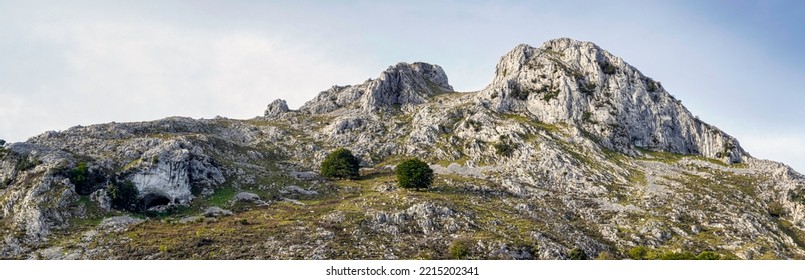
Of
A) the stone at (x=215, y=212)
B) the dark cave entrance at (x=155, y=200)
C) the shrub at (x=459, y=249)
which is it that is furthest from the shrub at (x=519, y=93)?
the dark cave entrance at (x=155, y=200)

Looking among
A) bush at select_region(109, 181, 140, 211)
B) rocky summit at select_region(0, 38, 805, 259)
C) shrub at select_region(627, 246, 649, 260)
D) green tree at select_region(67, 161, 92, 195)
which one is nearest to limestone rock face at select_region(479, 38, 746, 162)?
rocky summit at select_region(0, 38, 805, 259)

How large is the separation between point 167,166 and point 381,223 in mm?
42697

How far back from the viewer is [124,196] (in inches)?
3533

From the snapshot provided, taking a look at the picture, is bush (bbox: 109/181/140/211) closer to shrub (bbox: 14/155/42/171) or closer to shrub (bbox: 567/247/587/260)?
shrub (bbox: 14/155/42/171)

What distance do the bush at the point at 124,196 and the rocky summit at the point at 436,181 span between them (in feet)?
0.84

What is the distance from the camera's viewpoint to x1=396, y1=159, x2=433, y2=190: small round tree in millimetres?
106688

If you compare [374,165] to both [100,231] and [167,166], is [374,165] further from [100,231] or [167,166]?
[100,231]

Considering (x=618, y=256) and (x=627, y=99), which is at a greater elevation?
(x=627, y=99)

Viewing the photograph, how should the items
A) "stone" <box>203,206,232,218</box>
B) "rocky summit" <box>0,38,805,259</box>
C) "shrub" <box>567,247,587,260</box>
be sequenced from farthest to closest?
"stone" <box>203,206,232,218</box> < "rocky summit" <box>0,38,805,259</box> < "shrub" <box>567,247,587,260</box>

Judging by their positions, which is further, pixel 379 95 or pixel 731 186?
pixel 379 95

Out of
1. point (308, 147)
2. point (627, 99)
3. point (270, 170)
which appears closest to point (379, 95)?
point (308, 147)

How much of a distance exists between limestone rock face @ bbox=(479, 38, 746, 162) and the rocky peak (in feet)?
78.0

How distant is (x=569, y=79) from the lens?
505ft

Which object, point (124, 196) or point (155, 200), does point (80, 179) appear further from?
point (155, 200)
